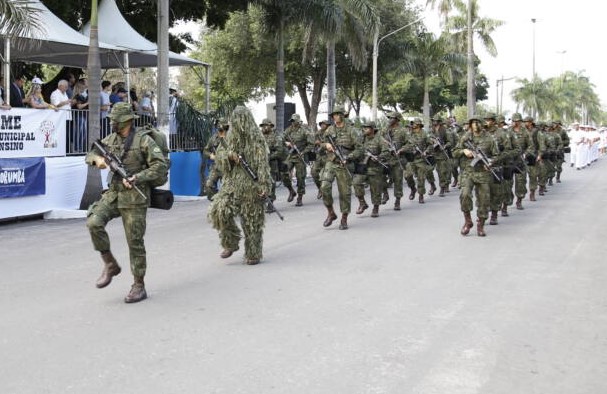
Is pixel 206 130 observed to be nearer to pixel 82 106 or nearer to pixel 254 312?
pixel 82 106

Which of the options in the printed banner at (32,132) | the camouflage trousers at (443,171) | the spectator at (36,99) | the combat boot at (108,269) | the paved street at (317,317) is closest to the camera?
the paved street at (317,317)

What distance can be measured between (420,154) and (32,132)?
789 centimetres

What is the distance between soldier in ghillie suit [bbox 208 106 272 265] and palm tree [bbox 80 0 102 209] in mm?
6027

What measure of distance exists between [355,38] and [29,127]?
46.2 ft

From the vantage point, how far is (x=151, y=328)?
5.44 metres

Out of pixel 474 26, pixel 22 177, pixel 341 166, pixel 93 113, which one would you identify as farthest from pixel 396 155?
pixel 474 26

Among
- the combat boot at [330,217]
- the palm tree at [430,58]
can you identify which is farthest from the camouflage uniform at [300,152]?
the palm tree at [430,58]

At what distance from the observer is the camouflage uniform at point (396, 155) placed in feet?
45.9

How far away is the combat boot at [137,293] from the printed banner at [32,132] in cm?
664

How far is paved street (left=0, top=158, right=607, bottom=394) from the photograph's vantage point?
4.36 m

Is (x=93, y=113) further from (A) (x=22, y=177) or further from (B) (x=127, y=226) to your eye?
(B) (x=127, y=226)

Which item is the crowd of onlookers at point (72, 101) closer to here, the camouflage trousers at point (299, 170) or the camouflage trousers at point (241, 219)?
the camouflage trousers at point (299, 170)

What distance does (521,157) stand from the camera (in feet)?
46.3

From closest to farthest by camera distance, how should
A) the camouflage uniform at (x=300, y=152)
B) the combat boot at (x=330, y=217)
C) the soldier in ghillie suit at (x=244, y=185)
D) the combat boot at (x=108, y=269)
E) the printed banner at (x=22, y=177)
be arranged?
the combat boot at (x=108, y=269) < the soldier in ghillie suit at (x=244, y=185) < the combat boot at (x=330, y=217) < the printed banner at (x=22, y=177) < the camouflage uniform at (x=300, y=152)
